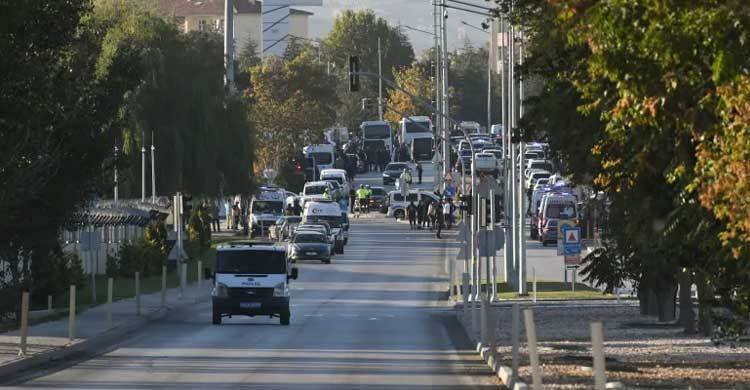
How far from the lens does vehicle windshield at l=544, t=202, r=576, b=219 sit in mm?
75694

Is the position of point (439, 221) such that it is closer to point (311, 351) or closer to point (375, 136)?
point (311, 351)

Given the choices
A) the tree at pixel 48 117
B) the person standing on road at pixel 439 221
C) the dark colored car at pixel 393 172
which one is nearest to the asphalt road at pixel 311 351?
the tree at pixel 48 117

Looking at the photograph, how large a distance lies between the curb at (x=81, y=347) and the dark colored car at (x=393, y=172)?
7912cm

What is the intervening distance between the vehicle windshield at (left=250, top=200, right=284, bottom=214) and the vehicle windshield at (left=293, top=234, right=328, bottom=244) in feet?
51.3

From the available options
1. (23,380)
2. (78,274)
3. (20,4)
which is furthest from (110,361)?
(78,274)

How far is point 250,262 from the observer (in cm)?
4000

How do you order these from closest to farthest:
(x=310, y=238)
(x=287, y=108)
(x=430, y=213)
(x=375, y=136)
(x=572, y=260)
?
(x=572, y=260) → (x=310, y=238) → (x=430, y=213) → (x=287, y=108) → (x=375, y=136)

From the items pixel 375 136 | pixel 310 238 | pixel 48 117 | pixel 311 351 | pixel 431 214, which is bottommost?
pixel 311 351

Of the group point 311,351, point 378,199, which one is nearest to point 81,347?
point 311,351

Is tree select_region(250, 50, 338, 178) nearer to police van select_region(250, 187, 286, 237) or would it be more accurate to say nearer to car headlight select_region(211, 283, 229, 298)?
police van select_region(250, 187, 286, 237)

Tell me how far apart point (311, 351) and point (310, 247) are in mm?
40847

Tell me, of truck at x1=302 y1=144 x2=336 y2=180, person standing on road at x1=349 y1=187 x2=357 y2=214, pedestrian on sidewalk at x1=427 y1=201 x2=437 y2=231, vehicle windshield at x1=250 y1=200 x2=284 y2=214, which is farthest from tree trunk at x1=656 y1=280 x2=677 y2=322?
truck at x1=302 y1=144 x2=336 y2=180

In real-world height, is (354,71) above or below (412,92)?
below

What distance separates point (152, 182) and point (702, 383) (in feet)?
165
